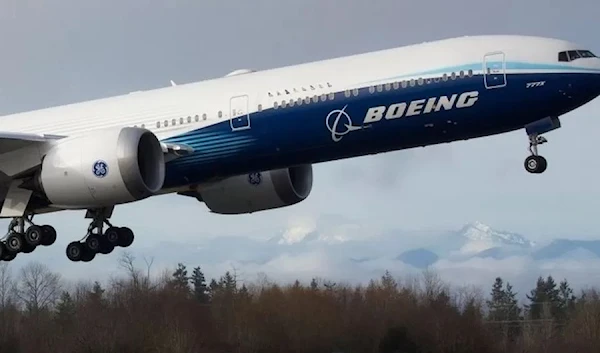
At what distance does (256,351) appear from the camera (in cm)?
4997

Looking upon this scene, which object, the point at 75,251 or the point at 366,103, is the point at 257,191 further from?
the point at 366,103

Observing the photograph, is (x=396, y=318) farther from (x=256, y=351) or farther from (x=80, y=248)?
(x=80, y=248)

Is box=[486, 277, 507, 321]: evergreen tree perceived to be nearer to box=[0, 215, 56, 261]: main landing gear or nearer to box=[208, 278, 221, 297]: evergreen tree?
box=[208, 278, 221, 297]: evergreen tree

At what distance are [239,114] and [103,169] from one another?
12.7 ft

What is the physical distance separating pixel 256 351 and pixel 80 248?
15.6 meters

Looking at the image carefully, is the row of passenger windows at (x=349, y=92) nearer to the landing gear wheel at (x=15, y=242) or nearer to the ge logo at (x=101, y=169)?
the ge logo at (x=101, y=169)

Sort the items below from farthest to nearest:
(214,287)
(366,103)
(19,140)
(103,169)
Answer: (214,287) → (19,140) → (103,169) → (366,103)

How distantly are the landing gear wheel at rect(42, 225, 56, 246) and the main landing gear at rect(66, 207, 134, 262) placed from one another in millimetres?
1117

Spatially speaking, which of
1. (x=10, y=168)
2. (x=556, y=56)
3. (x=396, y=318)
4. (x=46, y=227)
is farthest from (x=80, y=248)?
(x=396, y=318)

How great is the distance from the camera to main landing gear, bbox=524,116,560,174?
3012cm

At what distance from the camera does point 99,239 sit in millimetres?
36438

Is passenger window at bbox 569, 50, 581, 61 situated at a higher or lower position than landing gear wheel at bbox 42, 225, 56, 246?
higher

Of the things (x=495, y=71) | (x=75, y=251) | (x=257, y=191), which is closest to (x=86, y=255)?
(x=75, y=251)

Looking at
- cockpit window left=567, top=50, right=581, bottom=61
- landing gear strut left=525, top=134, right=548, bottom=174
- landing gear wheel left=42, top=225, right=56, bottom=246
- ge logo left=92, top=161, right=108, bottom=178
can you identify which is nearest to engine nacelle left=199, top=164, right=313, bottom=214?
landing gear wheel left=42, top=225, right=56, bottom=246
